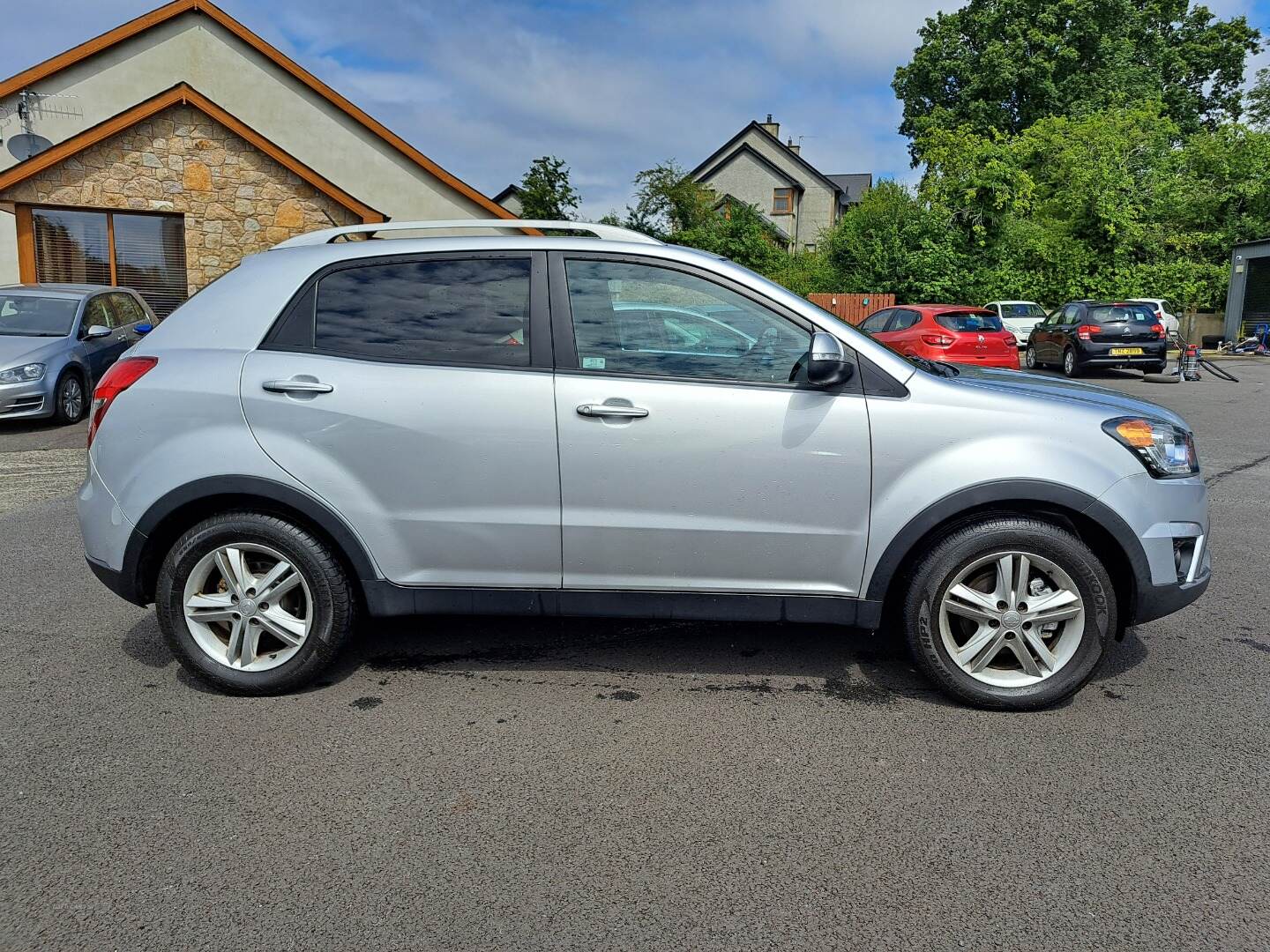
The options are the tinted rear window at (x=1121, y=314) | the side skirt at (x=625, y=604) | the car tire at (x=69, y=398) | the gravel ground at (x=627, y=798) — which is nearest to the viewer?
the gravel ground at (x=627, y=798)

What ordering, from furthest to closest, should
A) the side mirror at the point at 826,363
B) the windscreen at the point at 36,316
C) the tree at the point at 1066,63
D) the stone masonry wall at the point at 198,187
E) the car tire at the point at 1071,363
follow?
1. the tree at the point at 1066,63
2. the car tire at the point at 1071,363
3. the stone masonry wall at the point at 198,187
4. the windscreen at the point at 36,316
5. the side mirror at the point at 826,363

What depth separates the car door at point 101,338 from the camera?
11.6 metres

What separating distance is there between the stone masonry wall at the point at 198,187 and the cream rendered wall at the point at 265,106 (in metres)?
1.90

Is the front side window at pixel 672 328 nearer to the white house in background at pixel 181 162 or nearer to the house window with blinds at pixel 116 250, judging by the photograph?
the white house in background at pixel 181 162

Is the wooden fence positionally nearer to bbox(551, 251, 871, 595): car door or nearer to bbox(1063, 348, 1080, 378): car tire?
bbox(1063, 348, 1080, 378): car tire

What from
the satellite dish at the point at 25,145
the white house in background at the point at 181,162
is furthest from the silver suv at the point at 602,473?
the satellite dish at the point at 25,145

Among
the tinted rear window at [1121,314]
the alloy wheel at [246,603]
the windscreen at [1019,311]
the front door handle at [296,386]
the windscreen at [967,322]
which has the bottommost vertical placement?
the alloy wheel at [246,603]

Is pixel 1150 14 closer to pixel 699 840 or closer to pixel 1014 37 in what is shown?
pixel 1014 37

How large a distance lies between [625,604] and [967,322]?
14118 mm

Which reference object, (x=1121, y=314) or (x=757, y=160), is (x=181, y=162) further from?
(x=757, y=160)

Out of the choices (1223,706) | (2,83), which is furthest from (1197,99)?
(1223,706)

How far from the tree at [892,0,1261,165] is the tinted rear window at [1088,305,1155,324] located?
2693 centimetres

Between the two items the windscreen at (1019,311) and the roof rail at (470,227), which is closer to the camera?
the roof rail at (470,227)

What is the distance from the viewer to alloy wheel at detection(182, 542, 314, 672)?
372 cm
